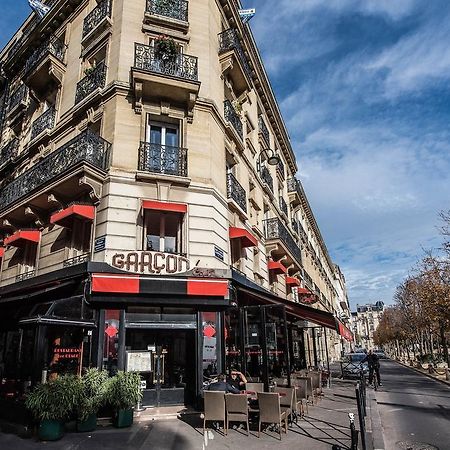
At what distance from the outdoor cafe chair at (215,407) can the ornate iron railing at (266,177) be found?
512 inches

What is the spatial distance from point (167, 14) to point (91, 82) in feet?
12.5

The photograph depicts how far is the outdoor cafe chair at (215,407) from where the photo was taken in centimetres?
829

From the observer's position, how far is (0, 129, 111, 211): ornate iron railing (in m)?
11.6

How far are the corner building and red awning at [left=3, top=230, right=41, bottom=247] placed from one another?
0.19 feet

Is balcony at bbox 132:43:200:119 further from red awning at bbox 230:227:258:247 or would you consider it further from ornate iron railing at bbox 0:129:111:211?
red awning at bbox 230:227:258:247

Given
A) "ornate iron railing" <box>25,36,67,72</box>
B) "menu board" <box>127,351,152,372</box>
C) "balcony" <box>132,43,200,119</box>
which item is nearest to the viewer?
"menu board" <box>127,351,152,372</box>

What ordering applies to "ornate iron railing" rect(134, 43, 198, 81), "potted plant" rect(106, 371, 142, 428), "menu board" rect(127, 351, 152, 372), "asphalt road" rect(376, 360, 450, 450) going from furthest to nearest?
"ornate iron railing" rect(134, 43, 198, 81) → "menu board" rect(127, 351, 152, 372) → "potted plant" rect(106, 371, 142, 428) → "asphalt road" rect(376, 360, 450, 450)

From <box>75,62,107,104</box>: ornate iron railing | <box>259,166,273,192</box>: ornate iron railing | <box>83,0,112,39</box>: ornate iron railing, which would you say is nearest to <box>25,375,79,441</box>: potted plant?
<box>75,62,107,104</box>: ornate iron railing

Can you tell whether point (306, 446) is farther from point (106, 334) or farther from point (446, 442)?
point (106, 334)

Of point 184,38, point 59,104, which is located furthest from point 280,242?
point 59,104

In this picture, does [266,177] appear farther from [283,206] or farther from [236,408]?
[236,408]

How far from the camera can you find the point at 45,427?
24.9ft

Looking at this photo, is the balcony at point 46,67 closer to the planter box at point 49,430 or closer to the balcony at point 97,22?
the balcony at point 97,22

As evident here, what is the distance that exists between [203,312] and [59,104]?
10188 mm
